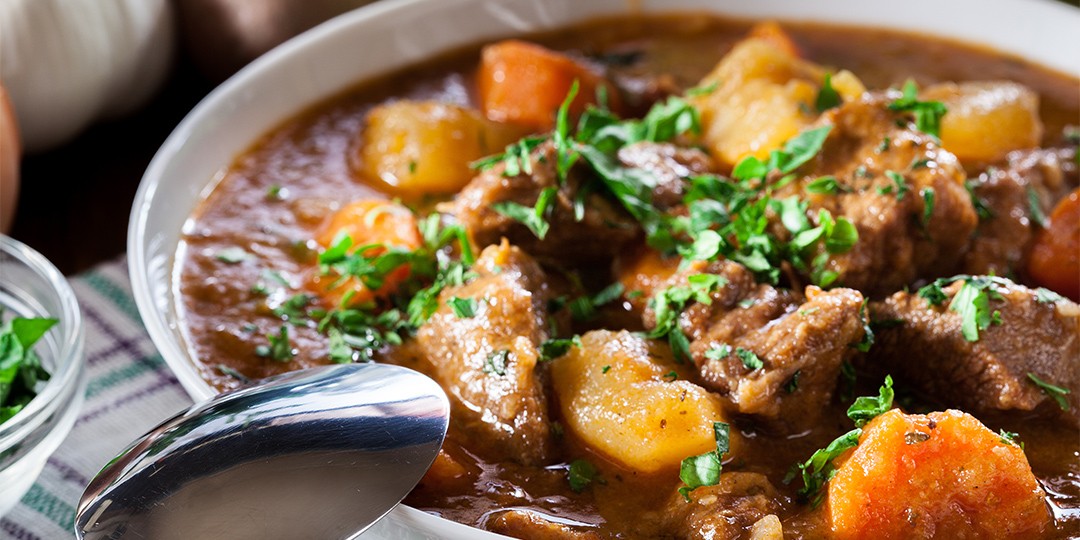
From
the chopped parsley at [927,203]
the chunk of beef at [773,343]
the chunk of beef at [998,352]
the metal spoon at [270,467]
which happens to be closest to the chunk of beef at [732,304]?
the chunk of beef at [773,343]

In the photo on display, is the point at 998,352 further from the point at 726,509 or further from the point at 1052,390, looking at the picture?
the point at 726,509

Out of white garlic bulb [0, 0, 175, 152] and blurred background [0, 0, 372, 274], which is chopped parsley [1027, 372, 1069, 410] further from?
white garlic bulb [0, 0, 175, 152]

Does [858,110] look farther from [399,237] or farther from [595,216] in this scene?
[399,237]

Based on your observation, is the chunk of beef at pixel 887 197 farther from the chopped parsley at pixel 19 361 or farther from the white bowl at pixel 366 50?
the chopped parsley at pixel 19 361

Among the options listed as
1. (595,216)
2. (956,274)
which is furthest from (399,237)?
(956,274)

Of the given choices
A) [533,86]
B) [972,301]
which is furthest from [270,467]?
[533,86]

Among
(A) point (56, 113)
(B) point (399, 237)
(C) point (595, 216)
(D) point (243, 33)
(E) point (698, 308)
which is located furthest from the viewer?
(D) point (243, 33)

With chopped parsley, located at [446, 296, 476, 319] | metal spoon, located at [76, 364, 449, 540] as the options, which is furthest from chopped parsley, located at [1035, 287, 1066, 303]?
metal spoon, located at [76, 364, 449, 540]
